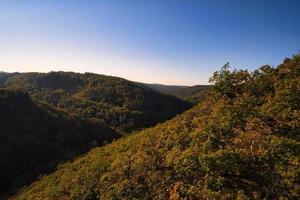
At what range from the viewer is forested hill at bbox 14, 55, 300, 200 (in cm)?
2062

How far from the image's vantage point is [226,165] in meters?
22.1

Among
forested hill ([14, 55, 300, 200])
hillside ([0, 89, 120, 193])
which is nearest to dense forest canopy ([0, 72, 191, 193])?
hillside ([0, 89, 120, 193])

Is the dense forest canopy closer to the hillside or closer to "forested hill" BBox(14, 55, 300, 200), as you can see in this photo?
the hillside

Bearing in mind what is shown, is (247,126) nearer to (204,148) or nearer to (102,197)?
(204,148)

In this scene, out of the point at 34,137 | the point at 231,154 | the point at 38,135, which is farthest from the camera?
the point at 38,135

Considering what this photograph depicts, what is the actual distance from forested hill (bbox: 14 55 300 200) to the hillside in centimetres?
7072

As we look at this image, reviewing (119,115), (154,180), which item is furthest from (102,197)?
(119,115)

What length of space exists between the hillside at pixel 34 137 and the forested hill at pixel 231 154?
7072 cm

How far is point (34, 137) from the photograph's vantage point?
118 metres

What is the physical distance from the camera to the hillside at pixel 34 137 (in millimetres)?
99938

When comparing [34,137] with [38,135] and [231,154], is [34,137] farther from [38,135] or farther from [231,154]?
[231,154]

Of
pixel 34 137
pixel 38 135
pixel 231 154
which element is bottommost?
pixel 38 135

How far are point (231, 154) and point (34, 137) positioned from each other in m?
107

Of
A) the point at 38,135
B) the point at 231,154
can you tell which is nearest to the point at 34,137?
the point at 38,135
